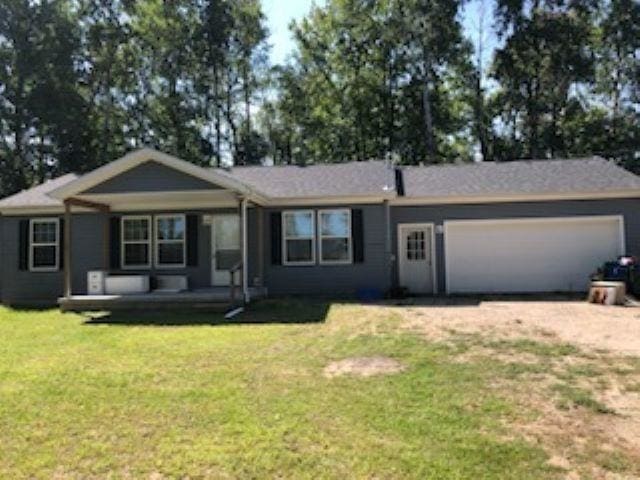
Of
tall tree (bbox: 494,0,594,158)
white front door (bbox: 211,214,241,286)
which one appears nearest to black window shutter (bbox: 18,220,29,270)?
white front door (bbox: 211,214,241,286)

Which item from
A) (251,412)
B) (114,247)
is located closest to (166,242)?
(114,247)

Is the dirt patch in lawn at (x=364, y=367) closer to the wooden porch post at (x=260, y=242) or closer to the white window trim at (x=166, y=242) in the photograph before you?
the wooden porch post at (x=260, y=242)

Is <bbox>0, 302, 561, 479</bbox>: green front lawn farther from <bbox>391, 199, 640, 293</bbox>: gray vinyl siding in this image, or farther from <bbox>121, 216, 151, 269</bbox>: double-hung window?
<bbox>391, 199, 640, 293</bbox>: gray vinyl siding

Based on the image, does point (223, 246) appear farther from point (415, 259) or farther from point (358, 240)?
point (415, 259)

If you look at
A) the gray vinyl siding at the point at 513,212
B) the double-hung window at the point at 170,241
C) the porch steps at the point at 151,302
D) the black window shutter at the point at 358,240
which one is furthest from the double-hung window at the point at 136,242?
the gray vinyl siding at the point at 513,212

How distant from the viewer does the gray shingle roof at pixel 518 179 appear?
653 inches

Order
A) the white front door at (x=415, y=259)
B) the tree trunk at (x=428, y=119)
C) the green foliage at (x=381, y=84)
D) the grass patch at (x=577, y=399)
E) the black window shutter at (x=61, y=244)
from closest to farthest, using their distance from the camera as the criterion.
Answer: the grass patch at (x=577, y=399)
the black window shutter at (x=61, y=244)
the white front door at (x=415, y=259)
the tree trunk at (x=428, y=119)
the green foliage at (x=381, y=84)

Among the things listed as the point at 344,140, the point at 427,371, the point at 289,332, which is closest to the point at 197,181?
the point at 289,332

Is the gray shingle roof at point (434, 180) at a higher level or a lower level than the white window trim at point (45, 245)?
higher

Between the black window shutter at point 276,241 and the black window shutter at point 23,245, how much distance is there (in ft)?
23.1

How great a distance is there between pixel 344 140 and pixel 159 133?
9.56m

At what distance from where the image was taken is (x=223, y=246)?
1644 centimetres

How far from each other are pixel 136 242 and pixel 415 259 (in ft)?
25.8

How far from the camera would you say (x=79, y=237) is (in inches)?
666
